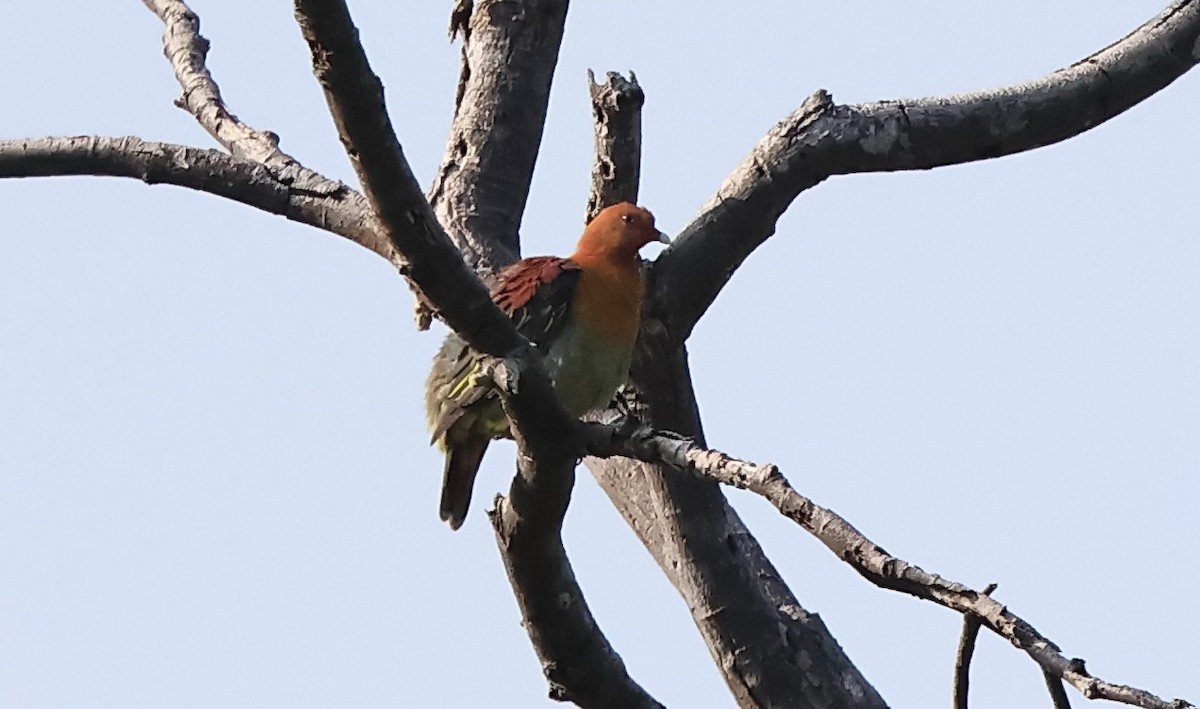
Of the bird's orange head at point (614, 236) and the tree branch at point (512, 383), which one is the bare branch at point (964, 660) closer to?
the tree branch at point (512, 383)

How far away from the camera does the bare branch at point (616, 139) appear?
461 cm

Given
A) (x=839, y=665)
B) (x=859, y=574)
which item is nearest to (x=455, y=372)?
(x=839, y=665)

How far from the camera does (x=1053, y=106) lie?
16.6 ft

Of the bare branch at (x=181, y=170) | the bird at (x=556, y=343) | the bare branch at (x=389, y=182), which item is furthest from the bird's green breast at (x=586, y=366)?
the bare branch at (x=389, y=182)

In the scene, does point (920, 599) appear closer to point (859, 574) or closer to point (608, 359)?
point (859, 574)

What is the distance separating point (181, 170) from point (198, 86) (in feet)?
2.91

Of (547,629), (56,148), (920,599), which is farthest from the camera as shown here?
(56,148)

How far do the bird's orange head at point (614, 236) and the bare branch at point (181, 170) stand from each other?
0.72 m

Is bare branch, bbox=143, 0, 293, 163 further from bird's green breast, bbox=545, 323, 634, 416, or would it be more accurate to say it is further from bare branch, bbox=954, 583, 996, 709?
bare branch, bbox=954, 583, 996, 709

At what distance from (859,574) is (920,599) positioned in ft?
0.45

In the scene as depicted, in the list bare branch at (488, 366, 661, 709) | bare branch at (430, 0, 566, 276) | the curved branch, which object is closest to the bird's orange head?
bare branch at (430, 0, 566, 276)

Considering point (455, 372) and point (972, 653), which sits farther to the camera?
point (455, 372)

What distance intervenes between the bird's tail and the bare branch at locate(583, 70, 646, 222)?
2.84 ft

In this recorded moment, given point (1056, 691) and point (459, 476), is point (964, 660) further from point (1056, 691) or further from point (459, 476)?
point (459, 476)
